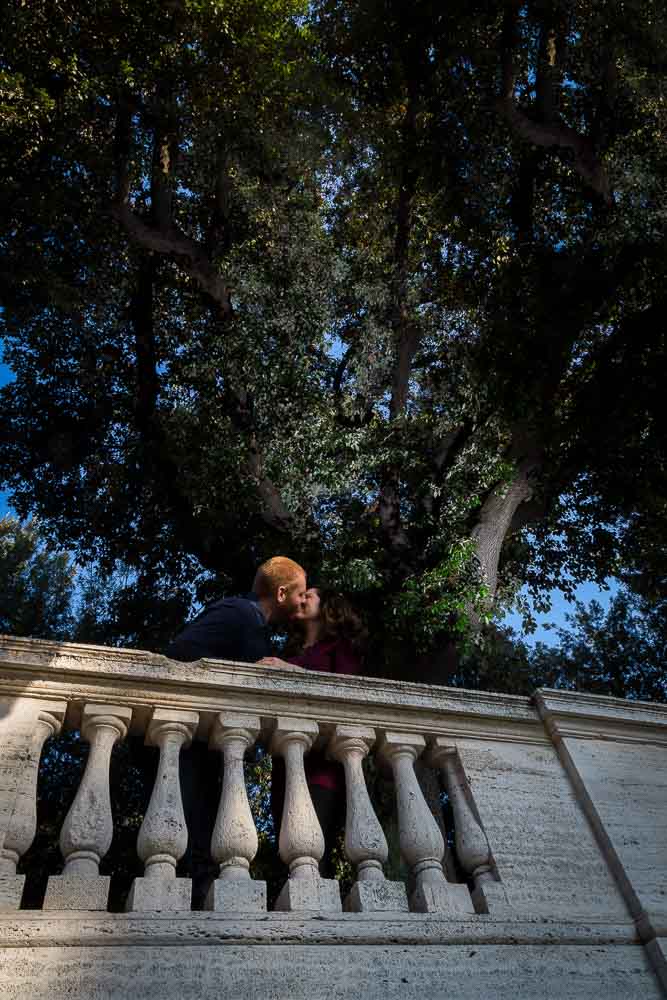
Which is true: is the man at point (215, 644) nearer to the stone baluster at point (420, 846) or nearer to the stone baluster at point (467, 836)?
the stone baluster at point (420, 846)

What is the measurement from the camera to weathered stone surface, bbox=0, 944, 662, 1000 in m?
2.63

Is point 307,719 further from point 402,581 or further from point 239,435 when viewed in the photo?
point 239,435

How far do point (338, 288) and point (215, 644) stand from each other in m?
9.14

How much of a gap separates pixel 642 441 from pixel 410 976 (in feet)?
33.5

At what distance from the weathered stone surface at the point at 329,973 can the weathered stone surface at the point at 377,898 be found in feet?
0.48

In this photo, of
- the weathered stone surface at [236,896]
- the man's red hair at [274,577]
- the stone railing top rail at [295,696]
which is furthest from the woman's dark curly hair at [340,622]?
the weathered stone surface at [236,896]

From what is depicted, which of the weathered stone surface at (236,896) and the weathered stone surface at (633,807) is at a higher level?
the weathered stone surface at (633,807)

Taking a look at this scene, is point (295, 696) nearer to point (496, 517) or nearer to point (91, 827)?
point (91, 827)

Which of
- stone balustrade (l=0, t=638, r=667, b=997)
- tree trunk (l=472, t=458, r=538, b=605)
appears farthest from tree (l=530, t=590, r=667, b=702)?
stone balustrade (l=0, t=638, r=667, b=997)

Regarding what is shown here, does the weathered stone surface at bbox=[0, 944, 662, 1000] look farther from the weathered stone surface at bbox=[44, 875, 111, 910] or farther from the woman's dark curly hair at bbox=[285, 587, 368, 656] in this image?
the woman's dark curly hair at bbox=[285, 587, 368, 656]

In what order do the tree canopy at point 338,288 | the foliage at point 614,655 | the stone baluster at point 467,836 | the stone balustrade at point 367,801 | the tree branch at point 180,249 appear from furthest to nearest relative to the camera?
the foliage at point 614,655 < the tree branch at point 180,249 < the tree canopy at point 338,288 < the stone baluster at point 467,836 < the stone balustrade at point 367,801

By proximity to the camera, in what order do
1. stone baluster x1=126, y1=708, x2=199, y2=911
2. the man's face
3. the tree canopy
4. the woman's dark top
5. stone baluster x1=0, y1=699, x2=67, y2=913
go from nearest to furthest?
1. stone baluster x1=0, y1=699, x2=67, y2=913
2. stone baluster x1=126, y1=708, x2=199, y2=911
3. the man's face
4. the woman's dark top
5. the tree canopy

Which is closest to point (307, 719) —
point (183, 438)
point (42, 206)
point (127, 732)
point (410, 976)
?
point (127, 732)

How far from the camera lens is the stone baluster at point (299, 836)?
10.2 ft
